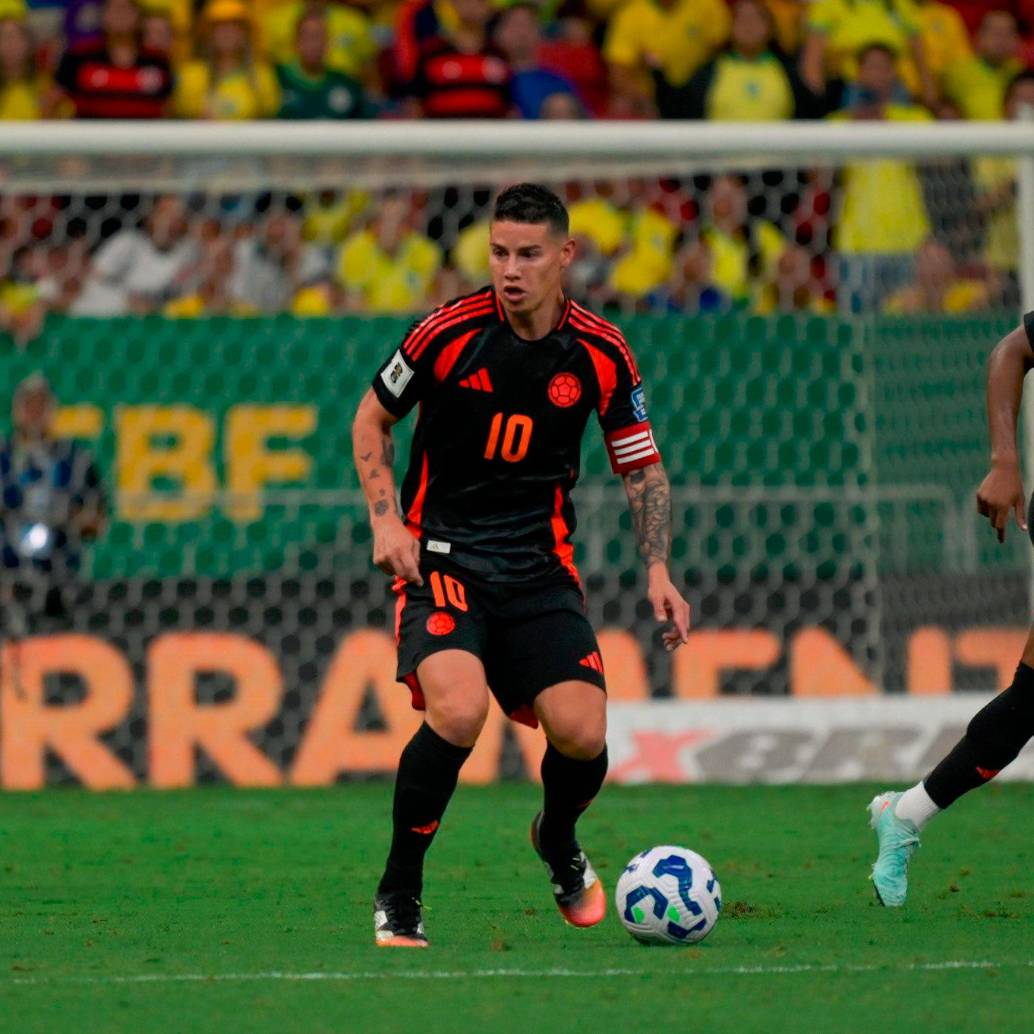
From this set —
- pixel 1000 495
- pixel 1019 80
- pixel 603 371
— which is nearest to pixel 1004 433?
pixel 1000 495

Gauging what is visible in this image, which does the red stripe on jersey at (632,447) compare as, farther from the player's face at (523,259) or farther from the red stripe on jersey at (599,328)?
the player's face at (523,259)

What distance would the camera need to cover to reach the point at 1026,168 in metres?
10.9

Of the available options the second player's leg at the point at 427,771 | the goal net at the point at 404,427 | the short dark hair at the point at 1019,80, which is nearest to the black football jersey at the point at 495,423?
the second player's leg at the point at 427,771

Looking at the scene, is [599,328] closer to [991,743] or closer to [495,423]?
[495,423]

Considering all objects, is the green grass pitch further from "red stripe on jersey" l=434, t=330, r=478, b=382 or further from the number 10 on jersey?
"red stripe on jersey" l=434, t=330, r=478, b=382

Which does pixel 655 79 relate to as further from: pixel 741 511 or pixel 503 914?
pixel 503 914

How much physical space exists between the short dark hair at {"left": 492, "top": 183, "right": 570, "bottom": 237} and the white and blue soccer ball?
167 centimetres

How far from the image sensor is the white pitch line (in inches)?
190

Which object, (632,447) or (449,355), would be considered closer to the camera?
(449,355)

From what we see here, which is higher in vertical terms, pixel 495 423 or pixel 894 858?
pixel 495 423

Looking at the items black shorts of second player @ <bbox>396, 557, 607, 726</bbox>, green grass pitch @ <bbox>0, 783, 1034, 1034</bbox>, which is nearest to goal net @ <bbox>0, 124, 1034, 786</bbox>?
green grass pitch @ <bbox>0, 783, 1034, 1034</bbox>

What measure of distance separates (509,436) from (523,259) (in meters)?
0.48

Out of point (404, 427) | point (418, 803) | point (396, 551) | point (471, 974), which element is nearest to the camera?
point (471, 974)

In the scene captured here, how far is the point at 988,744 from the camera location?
610 centimetres
